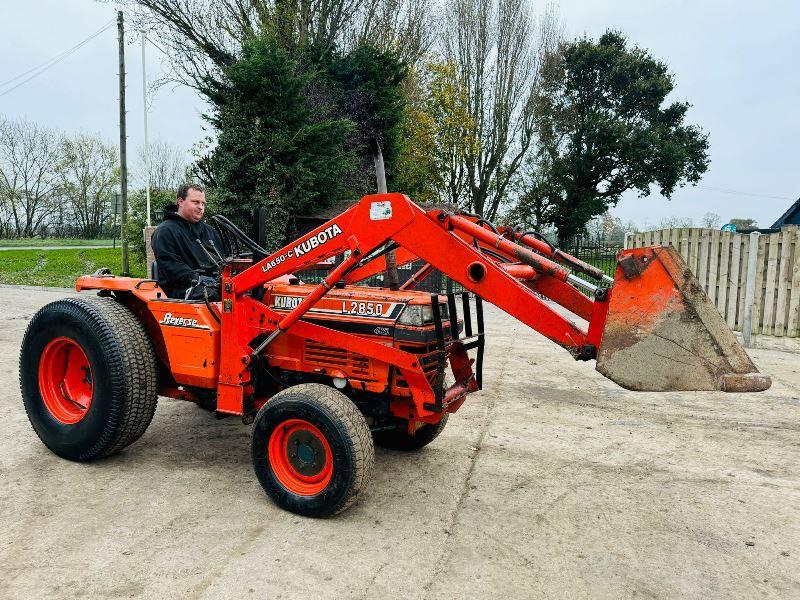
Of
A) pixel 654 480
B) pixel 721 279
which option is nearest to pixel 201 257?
pixel 654 480

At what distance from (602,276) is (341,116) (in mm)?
15823

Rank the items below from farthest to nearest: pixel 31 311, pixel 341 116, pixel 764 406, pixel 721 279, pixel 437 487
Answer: pixel 341 116 → pixel 31 311 → pixel 721 279 → pixel 764 406 → pixel 437 487

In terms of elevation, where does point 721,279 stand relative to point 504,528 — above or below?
above

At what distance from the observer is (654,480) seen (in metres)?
3.99

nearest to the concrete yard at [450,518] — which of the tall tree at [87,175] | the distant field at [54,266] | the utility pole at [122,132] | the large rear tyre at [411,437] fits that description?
the large rear tyre at [411,437]

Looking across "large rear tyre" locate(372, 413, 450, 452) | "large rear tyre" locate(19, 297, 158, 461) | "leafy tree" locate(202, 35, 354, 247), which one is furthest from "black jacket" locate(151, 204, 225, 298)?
"leafy tree" locate(202, 35, 354, 247)

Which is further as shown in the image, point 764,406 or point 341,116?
point 341,116

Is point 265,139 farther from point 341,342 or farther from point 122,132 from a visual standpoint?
point 341,342

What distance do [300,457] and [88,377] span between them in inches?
76.1

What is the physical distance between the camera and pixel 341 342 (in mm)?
3627

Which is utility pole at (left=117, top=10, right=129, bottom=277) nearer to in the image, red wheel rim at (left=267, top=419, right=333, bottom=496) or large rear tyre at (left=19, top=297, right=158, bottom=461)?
large rear tyre at (left=19, top=297, right=158, bottom=461)

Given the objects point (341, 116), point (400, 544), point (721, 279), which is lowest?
point (400, 544)

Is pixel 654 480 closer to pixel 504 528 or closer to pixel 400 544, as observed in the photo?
pixel 504 528

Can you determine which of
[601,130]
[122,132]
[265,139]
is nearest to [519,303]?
[265,139]
